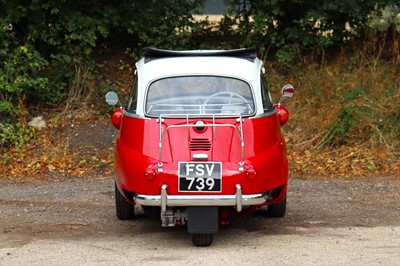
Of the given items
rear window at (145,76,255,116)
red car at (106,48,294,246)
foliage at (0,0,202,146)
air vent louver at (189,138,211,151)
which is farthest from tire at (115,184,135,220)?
foliage at (0,0,202,146)

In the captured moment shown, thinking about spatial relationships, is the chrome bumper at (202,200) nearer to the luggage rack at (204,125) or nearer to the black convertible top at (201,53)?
the luggage rack at (204,125)

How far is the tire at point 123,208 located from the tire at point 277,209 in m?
1.52

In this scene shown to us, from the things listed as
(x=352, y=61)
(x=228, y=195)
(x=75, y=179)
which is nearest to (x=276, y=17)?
(x=352, y=61)

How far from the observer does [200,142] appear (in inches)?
345

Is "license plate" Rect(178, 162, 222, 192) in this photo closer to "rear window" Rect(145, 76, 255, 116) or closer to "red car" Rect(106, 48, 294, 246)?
"red car" Rect(106, 48, 294, 246)

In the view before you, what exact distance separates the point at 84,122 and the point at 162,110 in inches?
236

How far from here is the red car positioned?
8.55 meters

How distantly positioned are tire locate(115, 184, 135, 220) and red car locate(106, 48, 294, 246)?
1 centimetres

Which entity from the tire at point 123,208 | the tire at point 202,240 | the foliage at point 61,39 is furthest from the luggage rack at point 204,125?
the foliage at point 61,39

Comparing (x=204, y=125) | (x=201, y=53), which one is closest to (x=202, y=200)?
(x=204, y=125)

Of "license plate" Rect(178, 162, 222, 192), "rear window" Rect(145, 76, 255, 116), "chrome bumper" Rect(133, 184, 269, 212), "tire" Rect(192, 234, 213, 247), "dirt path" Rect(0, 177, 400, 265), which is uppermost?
"rear window" Rect(145, 76, 255, 116)

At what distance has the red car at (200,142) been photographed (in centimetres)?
855

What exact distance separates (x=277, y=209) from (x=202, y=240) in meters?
1.54

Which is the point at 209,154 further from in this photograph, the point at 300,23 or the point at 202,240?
the point at 300,23
